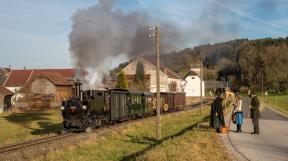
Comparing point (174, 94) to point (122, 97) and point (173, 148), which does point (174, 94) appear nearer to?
point (122, 97)

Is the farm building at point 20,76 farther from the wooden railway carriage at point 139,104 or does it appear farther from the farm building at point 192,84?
the wooden railway carriage at point 139,104

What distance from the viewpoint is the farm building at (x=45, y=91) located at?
70188mm

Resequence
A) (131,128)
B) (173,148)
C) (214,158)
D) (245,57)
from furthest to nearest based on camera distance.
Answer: (245,57) → (131,128) → (173,148) → (214,158)

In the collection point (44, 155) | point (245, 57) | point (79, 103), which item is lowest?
point (44, 155)

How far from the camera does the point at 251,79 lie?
138 m

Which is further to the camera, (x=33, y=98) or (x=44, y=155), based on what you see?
(x=33, y=98)

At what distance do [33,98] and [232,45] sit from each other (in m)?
141

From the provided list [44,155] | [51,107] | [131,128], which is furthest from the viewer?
[51,107]

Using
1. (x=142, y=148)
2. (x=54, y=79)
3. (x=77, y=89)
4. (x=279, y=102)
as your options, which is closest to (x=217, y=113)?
(x=142, y=148)

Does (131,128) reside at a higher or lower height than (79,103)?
lower

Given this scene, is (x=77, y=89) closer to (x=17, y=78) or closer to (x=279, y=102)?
(x=279, y=102)

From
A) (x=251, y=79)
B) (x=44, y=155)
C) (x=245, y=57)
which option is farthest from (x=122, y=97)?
(x=245, y=57)

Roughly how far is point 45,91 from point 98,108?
156 ft

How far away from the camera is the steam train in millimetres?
26766
